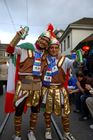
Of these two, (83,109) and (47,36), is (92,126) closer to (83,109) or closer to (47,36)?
(83,109)

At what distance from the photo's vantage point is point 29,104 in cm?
560

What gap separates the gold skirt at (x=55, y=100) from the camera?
5535mm

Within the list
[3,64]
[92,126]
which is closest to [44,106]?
[92,126]

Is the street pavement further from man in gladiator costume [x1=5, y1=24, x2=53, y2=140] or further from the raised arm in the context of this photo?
the raised arm

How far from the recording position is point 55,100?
18.2 feet

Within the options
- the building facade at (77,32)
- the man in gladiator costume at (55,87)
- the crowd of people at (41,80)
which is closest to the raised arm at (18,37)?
the crowd of people at (41,80)

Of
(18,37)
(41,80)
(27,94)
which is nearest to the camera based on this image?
(18,37)

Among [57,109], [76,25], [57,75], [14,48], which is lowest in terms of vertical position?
[57,109]

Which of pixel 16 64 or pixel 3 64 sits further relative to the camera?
pixel 3 64

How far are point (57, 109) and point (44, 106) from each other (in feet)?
0.89

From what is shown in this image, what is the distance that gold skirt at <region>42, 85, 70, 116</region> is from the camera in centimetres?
554

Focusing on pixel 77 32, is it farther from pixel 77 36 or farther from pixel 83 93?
pixel 83 93

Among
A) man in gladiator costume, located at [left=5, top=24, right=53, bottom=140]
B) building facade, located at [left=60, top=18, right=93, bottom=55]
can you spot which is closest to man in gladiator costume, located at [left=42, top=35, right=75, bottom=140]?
man in gladiator costume, located at [left=5, top=24, right=53, bottom=140]

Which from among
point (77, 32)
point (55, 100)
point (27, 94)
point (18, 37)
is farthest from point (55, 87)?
point (77, 32)
